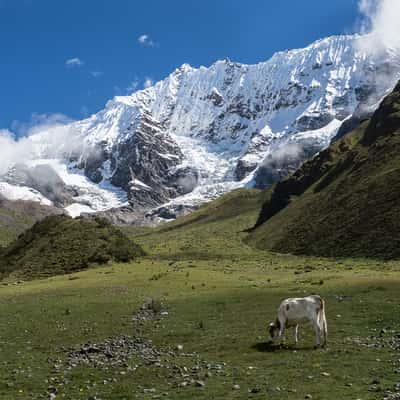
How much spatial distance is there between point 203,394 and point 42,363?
35.6 ft

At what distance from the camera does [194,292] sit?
50.8 m

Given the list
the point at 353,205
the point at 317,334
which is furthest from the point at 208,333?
the point at 353,205

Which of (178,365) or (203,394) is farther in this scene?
(178,365)

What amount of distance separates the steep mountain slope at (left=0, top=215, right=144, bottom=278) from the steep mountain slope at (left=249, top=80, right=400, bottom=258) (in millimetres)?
35945

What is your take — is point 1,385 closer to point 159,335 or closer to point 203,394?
point 203,394

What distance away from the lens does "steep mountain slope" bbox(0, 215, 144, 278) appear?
8425cm

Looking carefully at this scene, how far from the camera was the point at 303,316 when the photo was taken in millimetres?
26172

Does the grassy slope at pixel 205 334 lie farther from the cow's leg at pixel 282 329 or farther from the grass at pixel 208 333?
the cow's leg at pixel 282 329

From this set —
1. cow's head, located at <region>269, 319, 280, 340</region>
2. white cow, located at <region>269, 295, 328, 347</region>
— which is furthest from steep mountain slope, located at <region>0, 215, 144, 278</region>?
white cow, located at <region>269, 295, 328, 347</region>

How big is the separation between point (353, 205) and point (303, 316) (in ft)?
270

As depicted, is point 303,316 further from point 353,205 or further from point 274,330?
point 353,205

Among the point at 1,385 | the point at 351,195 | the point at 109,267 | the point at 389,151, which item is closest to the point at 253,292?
the point at 1,385

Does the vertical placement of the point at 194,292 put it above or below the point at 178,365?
above

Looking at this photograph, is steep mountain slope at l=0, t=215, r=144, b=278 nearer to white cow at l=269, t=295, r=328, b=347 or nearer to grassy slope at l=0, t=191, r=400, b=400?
grassy slope at l=0, t=191, r=400, b=400
